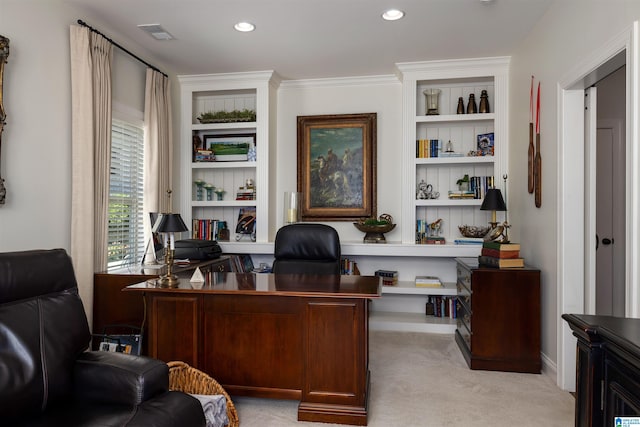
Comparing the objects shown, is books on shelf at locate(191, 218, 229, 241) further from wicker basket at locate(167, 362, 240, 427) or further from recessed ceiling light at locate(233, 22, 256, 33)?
wicker basket at locate(167, 362, 240, 427)

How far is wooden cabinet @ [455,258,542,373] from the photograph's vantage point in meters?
3.08

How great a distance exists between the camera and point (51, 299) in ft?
5.82

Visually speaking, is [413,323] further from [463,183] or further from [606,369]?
[606,369]

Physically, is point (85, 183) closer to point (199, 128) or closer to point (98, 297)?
point (98, 297)

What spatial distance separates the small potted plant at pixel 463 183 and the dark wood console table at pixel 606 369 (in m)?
3.21

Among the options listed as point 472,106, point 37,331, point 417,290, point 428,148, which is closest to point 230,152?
point 428,148

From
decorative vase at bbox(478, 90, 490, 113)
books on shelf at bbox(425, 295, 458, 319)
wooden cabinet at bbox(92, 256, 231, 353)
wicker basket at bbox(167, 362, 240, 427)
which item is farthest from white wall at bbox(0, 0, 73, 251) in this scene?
decorative vase at bbox(478, 90, 490, 113)

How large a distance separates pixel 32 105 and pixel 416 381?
3232 mm

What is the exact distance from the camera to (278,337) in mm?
2436

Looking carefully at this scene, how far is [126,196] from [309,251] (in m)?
1.83

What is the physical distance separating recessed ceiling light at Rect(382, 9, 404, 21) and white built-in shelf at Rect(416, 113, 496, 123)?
1.27 meters

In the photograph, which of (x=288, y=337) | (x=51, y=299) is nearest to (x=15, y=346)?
(x=51, y=299)

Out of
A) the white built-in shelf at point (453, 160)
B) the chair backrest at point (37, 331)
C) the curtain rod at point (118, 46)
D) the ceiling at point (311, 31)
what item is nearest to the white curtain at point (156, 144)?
the curtain rod at point (118, 46)

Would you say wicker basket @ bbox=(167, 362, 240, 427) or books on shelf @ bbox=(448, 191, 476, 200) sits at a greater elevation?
books on shelf @ bbox=(448, 191, 476, 200)
